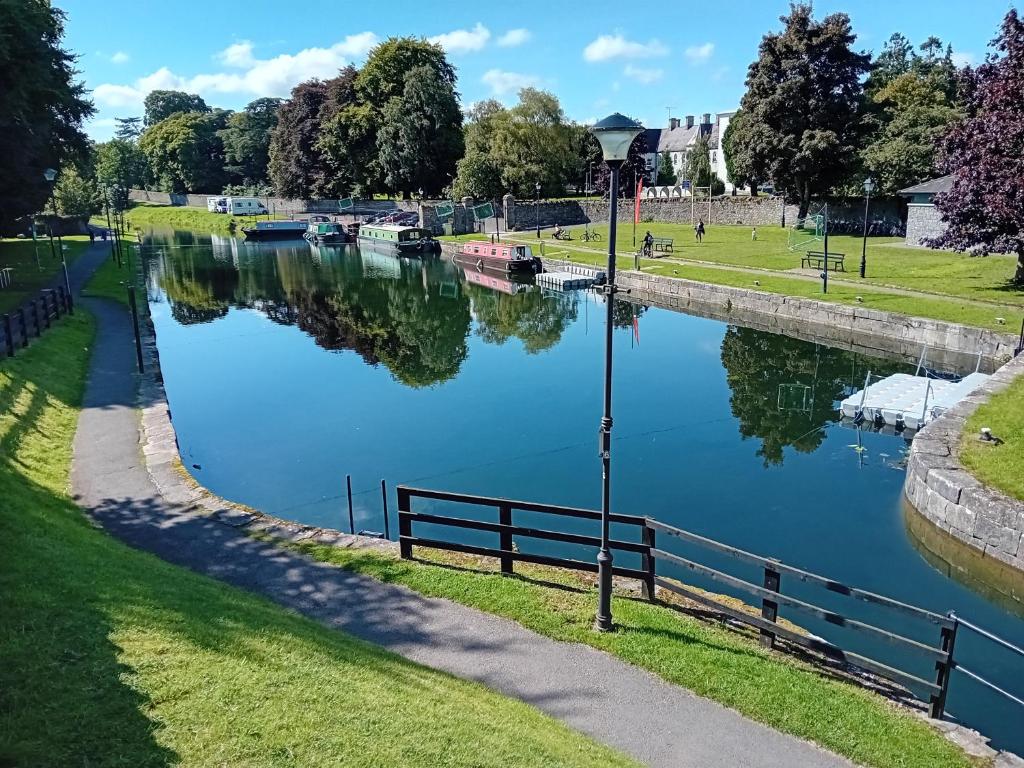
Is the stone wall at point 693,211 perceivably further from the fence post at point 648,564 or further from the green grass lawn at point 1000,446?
the fence post at point 648,564

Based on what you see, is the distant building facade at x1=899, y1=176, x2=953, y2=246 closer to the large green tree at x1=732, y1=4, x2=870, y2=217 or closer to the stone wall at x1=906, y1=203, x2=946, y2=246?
the stone wall at x1=906, y1=203, x2=946, y2=246

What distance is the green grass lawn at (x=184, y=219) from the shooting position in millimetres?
88812

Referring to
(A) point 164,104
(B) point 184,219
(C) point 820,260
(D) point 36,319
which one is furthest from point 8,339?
(A) point 164,104

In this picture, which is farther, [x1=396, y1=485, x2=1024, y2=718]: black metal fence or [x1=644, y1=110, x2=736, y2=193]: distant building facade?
[x1=644, y1=110, x2=736, y2=193]: distant building facade

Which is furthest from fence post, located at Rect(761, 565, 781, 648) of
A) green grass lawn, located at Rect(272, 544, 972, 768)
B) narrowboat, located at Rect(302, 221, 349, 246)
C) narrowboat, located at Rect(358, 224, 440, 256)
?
narrowboat, located at Rect(302, 221, 349, 246)

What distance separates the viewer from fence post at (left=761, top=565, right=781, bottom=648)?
320 inches

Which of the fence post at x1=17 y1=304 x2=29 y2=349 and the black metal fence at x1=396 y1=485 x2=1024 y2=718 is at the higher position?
the fence post at x1=17 y1=304 x2=29 y2=349

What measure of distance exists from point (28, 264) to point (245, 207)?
58376 millimetres

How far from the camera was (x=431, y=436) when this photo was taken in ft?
60.0

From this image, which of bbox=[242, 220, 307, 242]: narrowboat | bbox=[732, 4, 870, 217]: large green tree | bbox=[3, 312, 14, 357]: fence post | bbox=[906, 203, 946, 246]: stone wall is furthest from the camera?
bbox=[242, 220, 307, 242]: narrowboat

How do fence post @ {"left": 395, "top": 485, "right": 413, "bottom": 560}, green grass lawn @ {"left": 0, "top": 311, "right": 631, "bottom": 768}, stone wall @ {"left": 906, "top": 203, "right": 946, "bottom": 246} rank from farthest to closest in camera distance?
stone wall @ {"left": 906, "top": 203, "right": 946, "bottom": 246} < fence post @ {"left": 395, "top": 485, "right": 413, "bottom": 560} < green grass lawn @ {"left": 0, "top": 311, "right": 631, "bottom": 768}

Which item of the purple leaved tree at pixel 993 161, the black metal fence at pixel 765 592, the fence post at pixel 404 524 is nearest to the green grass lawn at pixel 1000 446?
the black metal fence at pixel 765 592

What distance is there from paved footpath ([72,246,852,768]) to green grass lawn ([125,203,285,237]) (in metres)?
78.2

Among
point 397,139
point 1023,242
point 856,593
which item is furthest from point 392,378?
point 397,139
